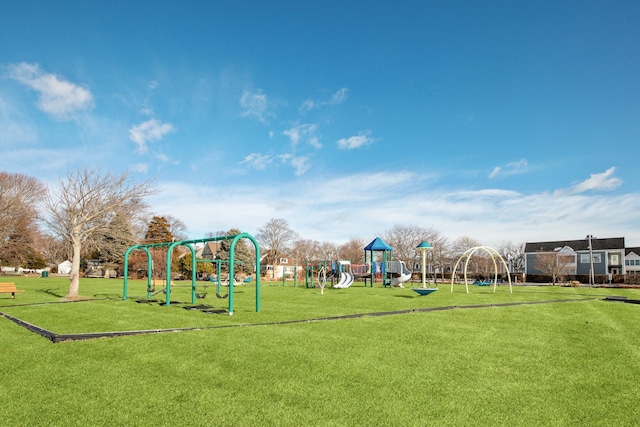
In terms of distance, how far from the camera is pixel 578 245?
2564 inches

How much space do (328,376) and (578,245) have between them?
72.9m

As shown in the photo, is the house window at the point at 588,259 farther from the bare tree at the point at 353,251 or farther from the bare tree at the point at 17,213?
the bare tree at the point at 17,213

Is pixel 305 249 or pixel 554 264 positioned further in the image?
pixel 305 249

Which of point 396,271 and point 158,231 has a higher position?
point 158,231

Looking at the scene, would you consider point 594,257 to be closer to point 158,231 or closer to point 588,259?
point 588,259

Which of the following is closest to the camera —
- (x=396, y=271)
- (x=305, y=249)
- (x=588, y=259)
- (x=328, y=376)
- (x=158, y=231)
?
(x=328, y=376)

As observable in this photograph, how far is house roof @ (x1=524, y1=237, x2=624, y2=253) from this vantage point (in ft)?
202

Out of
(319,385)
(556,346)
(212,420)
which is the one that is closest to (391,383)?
(319,385)

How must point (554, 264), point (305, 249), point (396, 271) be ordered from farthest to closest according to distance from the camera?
point (305, 249), point (554, 264), point (396, 271)

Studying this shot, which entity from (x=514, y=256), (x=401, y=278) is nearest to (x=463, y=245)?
(x=514, y=256)

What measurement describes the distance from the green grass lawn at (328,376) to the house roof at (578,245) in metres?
63.6

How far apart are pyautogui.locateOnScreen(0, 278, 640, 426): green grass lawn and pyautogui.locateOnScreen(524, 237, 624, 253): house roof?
63.6m

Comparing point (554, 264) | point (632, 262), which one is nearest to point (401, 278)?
point (554, 264)

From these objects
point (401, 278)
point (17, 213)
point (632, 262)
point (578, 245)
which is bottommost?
point (632, 262)
